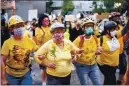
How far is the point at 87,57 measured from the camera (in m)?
7.52

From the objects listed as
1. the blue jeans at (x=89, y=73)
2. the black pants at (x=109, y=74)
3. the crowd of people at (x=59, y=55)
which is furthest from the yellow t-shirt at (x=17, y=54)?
the black pants at (x=109, y=74)

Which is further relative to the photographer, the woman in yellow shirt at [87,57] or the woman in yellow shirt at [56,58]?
the woman in yellow shirt at [87,57]

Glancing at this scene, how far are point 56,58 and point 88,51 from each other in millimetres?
1359

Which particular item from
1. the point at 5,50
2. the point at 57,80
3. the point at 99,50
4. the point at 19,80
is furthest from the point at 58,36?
the point at 99,50

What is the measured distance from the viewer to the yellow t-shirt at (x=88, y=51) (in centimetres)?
744

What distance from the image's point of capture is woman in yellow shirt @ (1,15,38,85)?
21.3ft

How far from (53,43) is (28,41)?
20.1 inches

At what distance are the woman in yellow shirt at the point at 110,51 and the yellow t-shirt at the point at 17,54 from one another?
146 cm

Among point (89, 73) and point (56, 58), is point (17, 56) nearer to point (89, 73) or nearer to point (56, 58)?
point (56, 58)

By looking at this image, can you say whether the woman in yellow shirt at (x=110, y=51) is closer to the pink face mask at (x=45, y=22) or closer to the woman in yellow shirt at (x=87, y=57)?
the woman in yellow shirt at (x=87, y=57)

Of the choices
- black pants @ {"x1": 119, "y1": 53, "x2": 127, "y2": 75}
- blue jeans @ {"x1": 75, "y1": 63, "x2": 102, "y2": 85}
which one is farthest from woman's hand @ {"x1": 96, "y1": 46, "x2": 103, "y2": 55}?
black pants @ {"x1": 119, "y1": 53, "x2": 127, "y2": 75}

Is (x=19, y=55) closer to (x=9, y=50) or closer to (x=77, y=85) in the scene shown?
(x=9, y=50)

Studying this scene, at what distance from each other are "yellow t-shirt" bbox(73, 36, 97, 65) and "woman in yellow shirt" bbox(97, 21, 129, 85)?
17 cm

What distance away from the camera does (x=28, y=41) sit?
6660 millimetres
